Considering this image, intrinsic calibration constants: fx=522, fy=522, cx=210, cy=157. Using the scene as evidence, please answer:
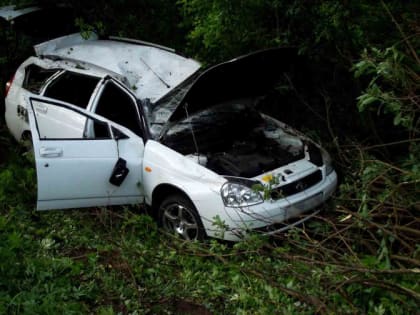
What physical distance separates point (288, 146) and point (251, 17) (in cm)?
190

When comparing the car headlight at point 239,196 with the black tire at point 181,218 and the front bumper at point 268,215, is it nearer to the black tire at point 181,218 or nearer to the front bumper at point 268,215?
the front bumper at point 268,215

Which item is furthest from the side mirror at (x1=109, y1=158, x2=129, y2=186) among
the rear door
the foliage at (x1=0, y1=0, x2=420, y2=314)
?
the foliage at (x1=0, y1=0, x2=420, y2=314)

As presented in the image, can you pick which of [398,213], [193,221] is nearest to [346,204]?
[398,213]

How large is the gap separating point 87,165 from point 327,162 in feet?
8.24

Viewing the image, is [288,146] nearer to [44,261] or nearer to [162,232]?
[162,232]

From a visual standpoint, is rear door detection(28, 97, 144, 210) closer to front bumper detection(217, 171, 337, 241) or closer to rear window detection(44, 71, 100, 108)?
rear window detection(44, 71, 100, 108)

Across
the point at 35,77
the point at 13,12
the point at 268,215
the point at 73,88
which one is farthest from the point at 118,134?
the point at 13,12

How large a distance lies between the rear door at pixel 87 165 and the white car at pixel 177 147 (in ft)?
0.03

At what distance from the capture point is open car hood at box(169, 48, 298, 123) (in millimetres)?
5262

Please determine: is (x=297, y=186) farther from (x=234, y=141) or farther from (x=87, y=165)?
(x=87, y=165)

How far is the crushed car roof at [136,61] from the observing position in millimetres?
5840

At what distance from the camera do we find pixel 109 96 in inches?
231

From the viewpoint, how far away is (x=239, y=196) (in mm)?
4832

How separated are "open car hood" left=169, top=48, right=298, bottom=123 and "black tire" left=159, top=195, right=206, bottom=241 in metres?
0.91
